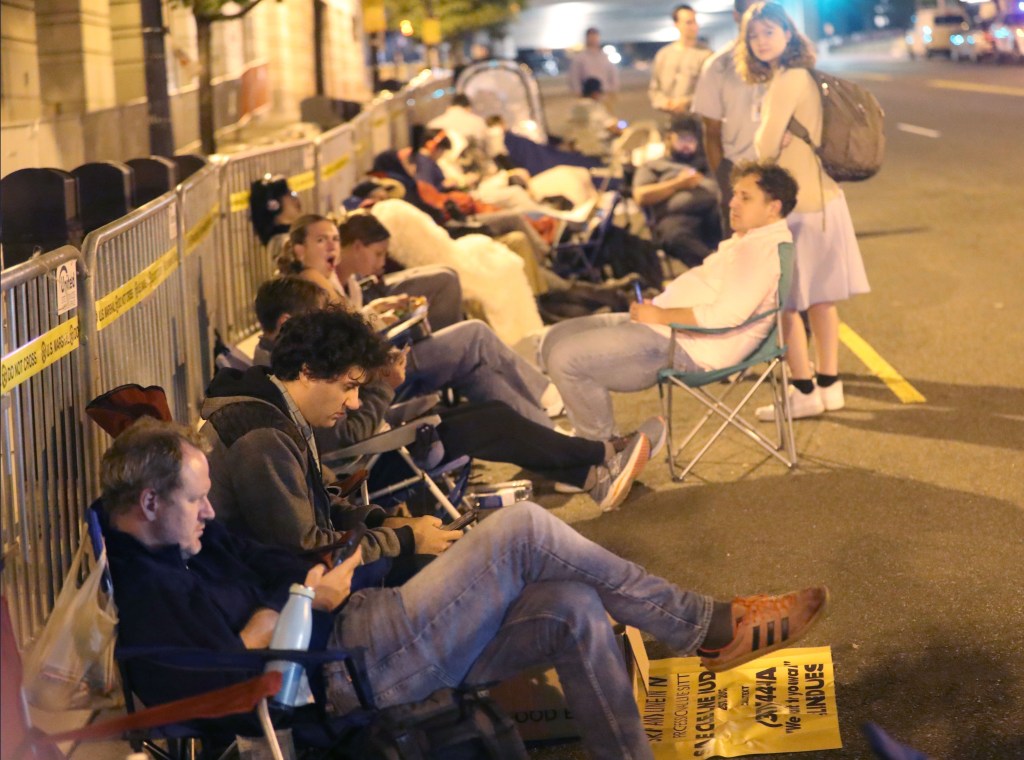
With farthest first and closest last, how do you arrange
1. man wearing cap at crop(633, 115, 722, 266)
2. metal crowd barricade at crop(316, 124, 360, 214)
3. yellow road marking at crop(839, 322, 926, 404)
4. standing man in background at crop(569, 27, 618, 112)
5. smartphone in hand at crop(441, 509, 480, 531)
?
standing man in background at crop(569, 27, 618, 112)
man wearing cap at crop(633, 115, 722, 266)
metal crowd barricade at crop(316, 124, 360, 214)
yellow road marking at crop(839, 322, 926, 404)
smartphone in hand at crop(441, 509, 480, 531)

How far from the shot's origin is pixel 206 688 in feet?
10.7

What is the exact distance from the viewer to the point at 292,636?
3.30 meters

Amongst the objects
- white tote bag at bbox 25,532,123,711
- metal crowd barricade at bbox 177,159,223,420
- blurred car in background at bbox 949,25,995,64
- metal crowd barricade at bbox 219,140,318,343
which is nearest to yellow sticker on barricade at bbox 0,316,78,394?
white tote bag at bbox 25,532,123,711

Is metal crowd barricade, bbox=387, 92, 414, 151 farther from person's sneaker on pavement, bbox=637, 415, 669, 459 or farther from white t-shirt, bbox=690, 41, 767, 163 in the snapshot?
person's sneaker on pavement, bbox=637, 415, 669, 459

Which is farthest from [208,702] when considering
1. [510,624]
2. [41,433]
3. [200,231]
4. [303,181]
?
[303,181]

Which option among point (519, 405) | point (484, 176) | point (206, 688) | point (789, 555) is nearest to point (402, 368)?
point (519, 405)

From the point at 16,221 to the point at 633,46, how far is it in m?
78.5

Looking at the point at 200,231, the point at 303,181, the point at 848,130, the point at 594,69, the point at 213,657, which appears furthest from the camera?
the point at 594,69

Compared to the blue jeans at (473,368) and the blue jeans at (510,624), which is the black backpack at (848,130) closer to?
the blue jeans at (473,368)

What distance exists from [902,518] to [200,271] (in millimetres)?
3511

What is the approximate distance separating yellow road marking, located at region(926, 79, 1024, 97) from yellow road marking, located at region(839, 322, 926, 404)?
2111cm

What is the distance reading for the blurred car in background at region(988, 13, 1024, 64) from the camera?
4266cm

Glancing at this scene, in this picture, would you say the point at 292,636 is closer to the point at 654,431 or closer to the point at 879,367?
the point at 654,431

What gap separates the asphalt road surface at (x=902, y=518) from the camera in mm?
4352
